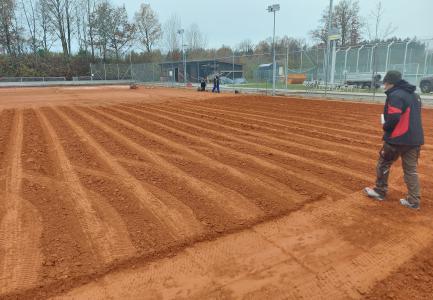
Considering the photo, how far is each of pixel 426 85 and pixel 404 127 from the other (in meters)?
19.4

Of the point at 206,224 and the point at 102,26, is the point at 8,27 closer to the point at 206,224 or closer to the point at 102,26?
the point at 102,26

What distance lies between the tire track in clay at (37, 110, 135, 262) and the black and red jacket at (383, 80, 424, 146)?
359 cm

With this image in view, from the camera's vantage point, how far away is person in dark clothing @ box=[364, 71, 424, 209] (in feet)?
14.1

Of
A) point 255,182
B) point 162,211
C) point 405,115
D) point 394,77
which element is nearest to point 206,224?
point 162,211

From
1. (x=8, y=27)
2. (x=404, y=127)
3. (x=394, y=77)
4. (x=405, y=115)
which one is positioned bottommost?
(x=404, y=127)

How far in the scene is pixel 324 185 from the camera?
17.6 ft

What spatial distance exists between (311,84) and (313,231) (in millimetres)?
25014

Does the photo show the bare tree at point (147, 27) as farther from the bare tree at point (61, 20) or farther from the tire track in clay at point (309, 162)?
the tire track in clay at point (309, 162)

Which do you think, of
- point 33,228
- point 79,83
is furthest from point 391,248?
point 79,83

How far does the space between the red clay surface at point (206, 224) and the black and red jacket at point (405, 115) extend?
0.97m

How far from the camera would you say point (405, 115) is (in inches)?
170

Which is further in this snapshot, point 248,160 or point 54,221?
point 248,160

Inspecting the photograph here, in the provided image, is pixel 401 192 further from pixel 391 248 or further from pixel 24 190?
pixel 24 190

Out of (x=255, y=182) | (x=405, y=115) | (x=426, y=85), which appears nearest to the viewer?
(x=405, y=115)
